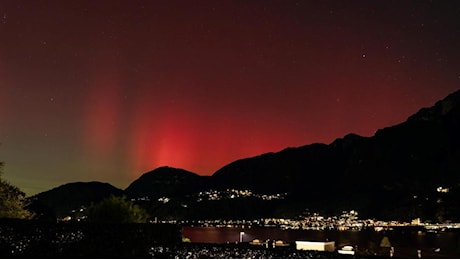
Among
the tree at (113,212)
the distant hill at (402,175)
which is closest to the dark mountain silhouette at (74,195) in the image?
the tree at (113,212)

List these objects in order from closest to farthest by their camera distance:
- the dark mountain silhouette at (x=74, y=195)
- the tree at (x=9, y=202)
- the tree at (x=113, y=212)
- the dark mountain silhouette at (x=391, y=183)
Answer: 1. the tree at (x=9, y=202)
2. the tree at (x=113, y=212)
3. the dark mountain silhouette at (x=74, y=195)
4. the dark mountain silhouette at (x=391, y=183)

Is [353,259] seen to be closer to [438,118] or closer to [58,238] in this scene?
[58,238]

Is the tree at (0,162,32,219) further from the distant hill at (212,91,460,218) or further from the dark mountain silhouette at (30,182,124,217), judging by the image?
the distant hill at (212,91,460,218)

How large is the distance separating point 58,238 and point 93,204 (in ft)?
31.0

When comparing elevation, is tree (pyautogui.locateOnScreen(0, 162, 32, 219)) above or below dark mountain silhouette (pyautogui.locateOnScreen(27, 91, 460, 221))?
below

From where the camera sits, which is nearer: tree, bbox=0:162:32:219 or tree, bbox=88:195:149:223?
tree, bbox=0:162:32:219

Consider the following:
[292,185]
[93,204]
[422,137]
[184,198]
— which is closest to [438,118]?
[422,137]

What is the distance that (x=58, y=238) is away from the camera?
52.4 ft

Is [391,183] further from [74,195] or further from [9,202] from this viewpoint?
[9,202]

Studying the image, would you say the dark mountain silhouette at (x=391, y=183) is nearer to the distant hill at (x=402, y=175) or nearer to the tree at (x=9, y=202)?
the distant hill at (x=402, y=175)


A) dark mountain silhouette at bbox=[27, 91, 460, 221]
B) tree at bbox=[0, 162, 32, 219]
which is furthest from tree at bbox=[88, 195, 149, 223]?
dark mountain silhouette at bbox=[27, 91, 460, 221]

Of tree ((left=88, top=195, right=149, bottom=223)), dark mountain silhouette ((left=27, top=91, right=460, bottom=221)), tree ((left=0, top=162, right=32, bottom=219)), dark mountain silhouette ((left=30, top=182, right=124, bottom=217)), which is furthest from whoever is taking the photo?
dark mountain silhouette ((left=27, top=91, right=460, bottom=221))

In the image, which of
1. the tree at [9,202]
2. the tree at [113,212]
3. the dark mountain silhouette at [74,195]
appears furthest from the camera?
the dark mountain silhouette at [74,195]

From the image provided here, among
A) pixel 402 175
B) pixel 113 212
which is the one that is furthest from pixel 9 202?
pixel 402 175
